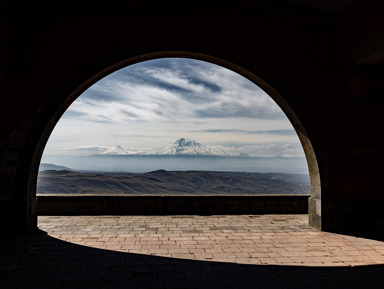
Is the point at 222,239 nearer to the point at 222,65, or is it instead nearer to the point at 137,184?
the point at 222,65

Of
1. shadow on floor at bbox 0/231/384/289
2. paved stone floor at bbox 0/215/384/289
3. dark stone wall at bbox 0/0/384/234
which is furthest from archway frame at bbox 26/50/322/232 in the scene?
shadow on floor at bbox 0/231/384/289

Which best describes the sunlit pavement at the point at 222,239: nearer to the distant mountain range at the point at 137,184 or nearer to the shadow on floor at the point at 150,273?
the shadow on floor at the point at 150,273

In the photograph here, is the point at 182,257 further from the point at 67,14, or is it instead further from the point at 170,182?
the point at 170,182

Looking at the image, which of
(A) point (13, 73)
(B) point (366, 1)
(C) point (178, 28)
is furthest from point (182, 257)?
(B) point (366, 1)

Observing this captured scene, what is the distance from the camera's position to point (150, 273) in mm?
3631

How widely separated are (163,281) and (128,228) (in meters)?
2.64

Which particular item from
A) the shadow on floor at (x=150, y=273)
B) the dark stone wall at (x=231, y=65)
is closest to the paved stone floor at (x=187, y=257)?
the shadow on floor at (x=150, y=273)

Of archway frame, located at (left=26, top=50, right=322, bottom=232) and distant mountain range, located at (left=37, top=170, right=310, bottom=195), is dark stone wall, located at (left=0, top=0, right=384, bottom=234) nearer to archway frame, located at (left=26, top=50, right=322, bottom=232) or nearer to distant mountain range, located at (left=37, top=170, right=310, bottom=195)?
archway frame, located at (left=26, top=50, right=322, bottom=232)

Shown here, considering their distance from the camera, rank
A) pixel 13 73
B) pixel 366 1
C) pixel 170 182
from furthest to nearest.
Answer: pixel 170 182, pixel 13 73, pixel 366 1

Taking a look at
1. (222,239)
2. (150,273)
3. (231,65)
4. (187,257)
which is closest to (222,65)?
(231,65)

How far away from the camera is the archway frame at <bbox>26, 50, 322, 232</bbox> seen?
18.2ft

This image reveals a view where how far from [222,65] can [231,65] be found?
0.26m

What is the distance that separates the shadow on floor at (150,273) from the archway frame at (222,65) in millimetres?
1742

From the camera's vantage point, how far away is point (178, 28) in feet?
19.2
